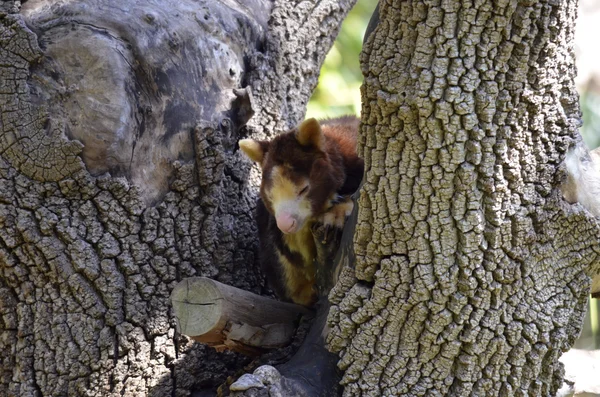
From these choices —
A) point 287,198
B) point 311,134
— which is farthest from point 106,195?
point 311,134

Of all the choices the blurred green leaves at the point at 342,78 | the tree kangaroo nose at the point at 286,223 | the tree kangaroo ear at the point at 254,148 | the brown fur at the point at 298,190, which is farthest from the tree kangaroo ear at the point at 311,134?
the blurred green leaves at the point at 342,78

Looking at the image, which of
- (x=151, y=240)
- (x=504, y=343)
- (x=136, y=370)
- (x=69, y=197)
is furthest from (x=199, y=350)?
(x=504, y=343)

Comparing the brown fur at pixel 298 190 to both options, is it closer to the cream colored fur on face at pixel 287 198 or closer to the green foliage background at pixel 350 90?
the cream colored fur on face at pixel 287 198

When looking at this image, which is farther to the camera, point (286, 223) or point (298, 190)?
point (298, 190)

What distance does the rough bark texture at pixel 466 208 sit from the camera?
244 centimetres

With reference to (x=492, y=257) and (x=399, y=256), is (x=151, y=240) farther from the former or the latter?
(x=492, y=257)

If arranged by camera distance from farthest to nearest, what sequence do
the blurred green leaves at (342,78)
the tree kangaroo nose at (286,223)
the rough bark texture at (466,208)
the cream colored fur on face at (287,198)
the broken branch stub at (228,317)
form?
the blurred green leaves at (342,78) → the cream colored fur on face at (287,198) → the tree kangaroo nose at (286,223) → the broken branch stub at (228,317) → the rough bark texture at (466,208)

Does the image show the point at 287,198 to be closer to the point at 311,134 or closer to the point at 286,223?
the point at 286,223

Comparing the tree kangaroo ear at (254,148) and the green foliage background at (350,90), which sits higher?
the green foliage background at (350,90)

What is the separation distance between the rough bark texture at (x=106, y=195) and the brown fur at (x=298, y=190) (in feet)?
1.00

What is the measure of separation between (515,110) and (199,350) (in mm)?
1866

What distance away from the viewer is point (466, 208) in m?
2.52

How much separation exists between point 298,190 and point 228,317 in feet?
3.06

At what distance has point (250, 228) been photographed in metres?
3.79
